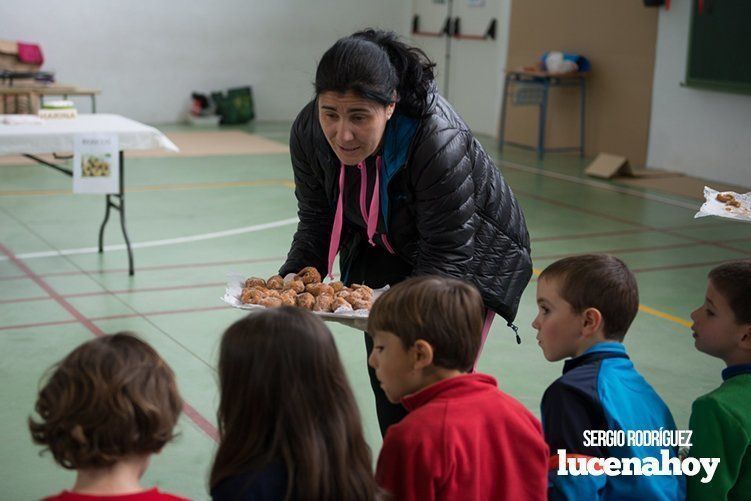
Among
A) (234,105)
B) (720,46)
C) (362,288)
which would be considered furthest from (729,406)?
(234,105)

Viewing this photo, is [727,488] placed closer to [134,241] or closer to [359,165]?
[359,165]

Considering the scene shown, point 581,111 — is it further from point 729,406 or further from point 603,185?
point 729,406

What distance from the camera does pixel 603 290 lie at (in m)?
2.48

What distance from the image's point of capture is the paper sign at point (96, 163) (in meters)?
5.91

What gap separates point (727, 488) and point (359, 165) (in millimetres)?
1254

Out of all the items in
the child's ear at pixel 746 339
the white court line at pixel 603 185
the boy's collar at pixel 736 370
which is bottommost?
the white court line at pixel 603 185

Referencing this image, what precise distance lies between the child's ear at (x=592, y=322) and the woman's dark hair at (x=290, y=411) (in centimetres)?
84

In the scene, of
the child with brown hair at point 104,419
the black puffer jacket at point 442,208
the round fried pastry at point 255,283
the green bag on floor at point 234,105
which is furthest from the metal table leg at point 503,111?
the child with brown hair at point 104,419

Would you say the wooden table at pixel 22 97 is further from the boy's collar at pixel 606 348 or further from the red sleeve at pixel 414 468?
the red sleeve at pixel 414 468

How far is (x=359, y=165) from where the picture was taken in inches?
108

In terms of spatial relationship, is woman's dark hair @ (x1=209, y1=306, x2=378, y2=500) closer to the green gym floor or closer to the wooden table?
the green gym floor

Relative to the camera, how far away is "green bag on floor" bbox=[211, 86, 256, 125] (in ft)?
48.4

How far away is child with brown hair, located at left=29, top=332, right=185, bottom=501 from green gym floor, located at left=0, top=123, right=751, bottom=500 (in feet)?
3.83

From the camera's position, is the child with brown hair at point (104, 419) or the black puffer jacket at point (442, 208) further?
the black puffer jacket at point (442, 208)
